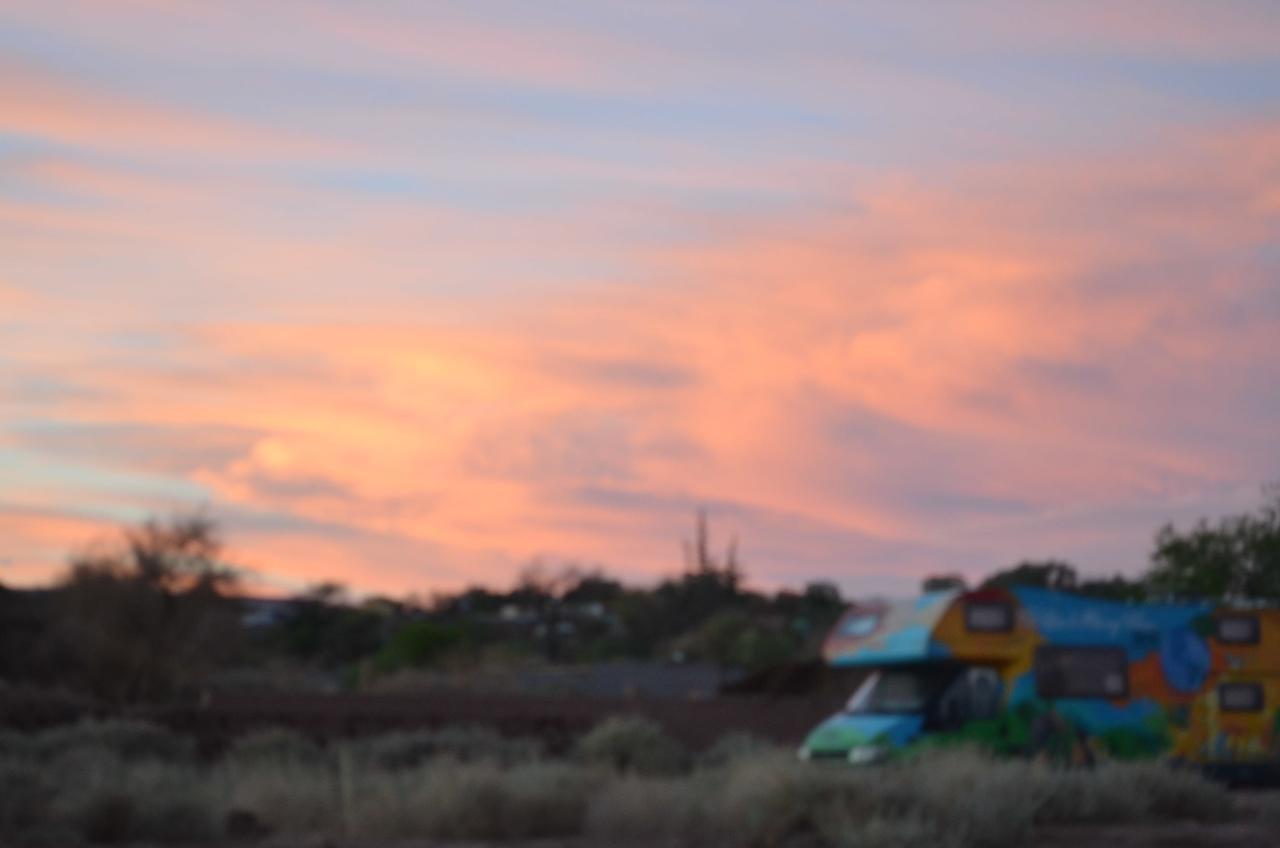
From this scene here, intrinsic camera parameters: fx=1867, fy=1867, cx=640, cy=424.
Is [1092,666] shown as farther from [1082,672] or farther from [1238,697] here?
[1238,697]

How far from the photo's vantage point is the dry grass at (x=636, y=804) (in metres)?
16.9

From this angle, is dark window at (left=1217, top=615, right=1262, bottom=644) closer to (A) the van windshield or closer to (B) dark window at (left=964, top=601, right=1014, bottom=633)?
(B) dark window at (left=964, top=601, right=1014, bottom=633)

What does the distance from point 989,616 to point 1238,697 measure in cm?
426

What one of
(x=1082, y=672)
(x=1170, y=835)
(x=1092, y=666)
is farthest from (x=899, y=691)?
(x=1170, y=835)

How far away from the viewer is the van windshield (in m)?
24.0

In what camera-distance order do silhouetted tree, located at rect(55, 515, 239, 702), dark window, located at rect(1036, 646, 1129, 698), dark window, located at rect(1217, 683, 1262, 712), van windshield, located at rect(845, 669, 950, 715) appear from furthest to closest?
silhouetted tree, located at rect(55, 515, 239, 702)
dark window, located at rect(1217, 683, 1262, 712)
dark window, located at rect(1036, 646, 1129, 698)
van windshield, located at rect(845, 669, 950, 715)

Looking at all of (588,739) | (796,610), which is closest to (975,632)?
(588,739)

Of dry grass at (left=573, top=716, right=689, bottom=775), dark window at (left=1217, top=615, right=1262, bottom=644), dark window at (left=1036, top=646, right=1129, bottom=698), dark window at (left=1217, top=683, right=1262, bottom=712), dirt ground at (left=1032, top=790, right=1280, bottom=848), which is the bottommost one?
dirt ground at (left=1032, top=790, right=1280, bottom=848)

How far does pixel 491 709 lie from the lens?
122 ft

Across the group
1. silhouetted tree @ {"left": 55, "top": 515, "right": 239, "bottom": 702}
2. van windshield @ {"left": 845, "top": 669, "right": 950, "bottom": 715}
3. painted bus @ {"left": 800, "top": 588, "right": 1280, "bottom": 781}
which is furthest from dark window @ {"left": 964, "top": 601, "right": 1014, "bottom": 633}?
silhouetted tree @ {"left": 55, "top": 515, "right": 239, "bottom": 702}

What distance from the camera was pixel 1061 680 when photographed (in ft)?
79.9

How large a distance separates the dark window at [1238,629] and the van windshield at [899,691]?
174 inches

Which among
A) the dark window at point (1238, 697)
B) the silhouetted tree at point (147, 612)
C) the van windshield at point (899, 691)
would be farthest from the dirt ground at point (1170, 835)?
the silhouetted tree at point (147, 612)

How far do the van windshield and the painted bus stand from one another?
19 mm
